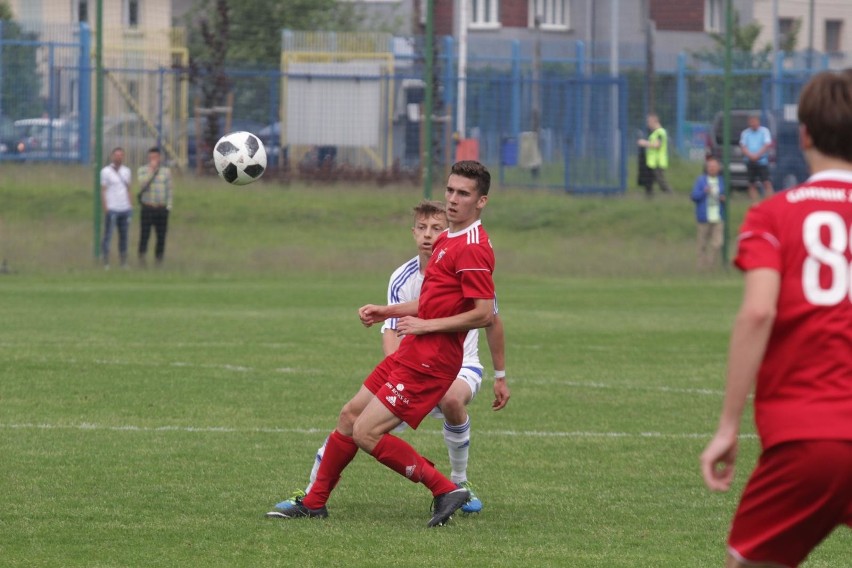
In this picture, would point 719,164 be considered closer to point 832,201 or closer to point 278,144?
point 278,144

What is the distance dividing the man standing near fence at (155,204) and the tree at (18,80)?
10.1 feet

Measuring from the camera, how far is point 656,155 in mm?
26156

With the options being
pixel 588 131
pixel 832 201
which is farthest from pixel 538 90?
pixel 832 201

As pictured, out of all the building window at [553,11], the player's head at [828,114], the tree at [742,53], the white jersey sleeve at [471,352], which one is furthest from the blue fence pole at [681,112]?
the player's head at [828,114]

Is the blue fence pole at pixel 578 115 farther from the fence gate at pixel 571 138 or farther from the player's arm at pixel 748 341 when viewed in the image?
the player's arm at pixel 748 341

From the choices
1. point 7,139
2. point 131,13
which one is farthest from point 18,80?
point 131,13

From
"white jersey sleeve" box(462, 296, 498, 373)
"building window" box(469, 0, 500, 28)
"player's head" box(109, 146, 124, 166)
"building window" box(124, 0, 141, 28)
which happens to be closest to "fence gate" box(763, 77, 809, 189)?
"player's head" box(109, 146, 124, 166)

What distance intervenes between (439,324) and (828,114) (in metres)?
3.12

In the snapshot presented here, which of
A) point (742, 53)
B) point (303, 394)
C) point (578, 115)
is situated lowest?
point (303, 394)

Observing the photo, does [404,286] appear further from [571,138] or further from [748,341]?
[571,138]

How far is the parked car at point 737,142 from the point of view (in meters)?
24.4

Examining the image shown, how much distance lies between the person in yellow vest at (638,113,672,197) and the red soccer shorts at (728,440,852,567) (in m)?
22.8

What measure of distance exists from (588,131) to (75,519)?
21.3 metres

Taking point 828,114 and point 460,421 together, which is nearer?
point 828,114
